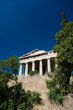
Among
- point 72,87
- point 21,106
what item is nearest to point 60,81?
point 72,87

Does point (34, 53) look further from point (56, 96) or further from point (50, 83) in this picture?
point (56, 96)

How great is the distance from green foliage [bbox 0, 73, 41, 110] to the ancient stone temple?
2760 cm

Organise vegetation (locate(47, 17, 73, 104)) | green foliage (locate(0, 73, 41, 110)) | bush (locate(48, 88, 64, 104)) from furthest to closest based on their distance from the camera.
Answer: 1. vegetation (locate(47, 17, 73, 104))
2. bush (locate(48, 88, 64, 104))
3. green foliage (locate(0, 73, 41, 110))

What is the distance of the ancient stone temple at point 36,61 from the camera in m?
70.9

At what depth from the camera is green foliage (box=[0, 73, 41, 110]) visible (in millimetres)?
39375

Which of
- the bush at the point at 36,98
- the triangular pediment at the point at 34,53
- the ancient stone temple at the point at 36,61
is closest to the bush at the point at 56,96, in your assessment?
the bush at the point at 36,98

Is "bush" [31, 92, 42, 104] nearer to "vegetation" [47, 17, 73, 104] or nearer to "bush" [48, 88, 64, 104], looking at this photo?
"bush" [48, 88, 64, 104]

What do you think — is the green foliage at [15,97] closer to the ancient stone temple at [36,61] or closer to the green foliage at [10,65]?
the green foliage at [10,65]

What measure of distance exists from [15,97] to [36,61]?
109 ft

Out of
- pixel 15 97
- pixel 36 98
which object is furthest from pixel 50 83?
pixel 15 97

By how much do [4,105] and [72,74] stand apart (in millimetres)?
16477

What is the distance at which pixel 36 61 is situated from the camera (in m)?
73.9

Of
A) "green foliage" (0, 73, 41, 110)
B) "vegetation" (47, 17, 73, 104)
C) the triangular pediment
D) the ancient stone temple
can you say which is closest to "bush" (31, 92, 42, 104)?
"green foliage" (0, 73, 41, 110)

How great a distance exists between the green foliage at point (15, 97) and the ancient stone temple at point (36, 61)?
27.6m
